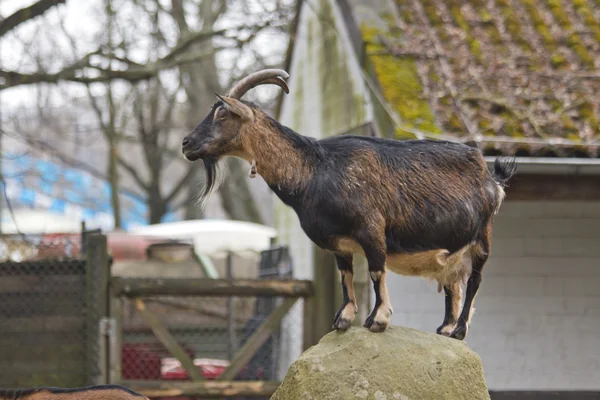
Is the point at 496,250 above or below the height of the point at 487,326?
above

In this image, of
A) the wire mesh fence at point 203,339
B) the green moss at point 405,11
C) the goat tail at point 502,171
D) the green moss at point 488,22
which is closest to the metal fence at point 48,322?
the wire mesh fence at point 203,339

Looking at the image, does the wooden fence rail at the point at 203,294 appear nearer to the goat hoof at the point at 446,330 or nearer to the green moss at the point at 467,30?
the green moss at the point at 467,30

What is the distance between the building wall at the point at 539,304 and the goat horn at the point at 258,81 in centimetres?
473

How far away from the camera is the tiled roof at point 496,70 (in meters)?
8.31

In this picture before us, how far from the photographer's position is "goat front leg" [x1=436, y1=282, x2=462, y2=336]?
5289 millimetres

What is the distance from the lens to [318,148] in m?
4.93

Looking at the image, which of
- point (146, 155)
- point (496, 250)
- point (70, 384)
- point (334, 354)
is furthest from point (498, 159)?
point (146, 155)

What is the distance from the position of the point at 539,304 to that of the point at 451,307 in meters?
4.15

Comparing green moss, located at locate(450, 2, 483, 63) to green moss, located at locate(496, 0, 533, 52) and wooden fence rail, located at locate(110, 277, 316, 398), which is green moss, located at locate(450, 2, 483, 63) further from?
wooden fence rail, located at locate(110, 277, 316, 398)

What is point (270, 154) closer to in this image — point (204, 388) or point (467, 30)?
point (204, 388)

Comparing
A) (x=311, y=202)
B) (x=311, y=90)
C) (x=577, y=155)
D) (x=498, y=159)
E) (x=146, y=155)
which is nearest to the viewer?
(x=311, y=202)

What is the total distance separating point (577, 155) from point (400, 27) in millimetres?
2596

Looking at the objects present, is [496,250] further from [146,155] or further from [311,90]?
[146,155]

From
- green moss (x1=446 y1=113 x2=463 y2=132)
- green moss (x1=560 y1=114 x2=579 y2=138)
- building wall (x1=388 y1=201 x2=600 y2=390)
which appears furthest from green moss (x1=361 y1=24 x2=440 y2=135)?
building wall (x1=388 y1=201 x2=600 y2=390)
